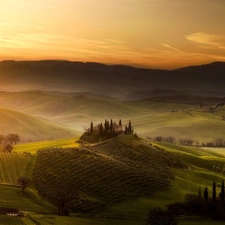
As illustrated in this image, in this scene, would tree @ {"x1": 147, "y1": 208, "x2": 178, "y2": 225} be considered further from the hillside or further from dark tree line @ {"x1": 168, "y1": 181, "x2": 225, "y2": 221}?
the hillside

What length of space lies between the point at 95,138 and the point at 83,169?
178 feet

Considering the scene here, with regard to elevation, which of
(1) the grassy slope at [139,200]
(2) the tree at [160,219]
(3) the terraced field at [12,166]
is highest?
(3) the terraced field at [12,166]

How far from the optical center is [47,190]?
10600cm

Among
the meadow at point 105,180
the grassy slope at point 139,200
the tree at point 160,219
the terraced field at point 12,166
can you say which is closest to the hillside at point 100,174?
the meadow at point 105,180

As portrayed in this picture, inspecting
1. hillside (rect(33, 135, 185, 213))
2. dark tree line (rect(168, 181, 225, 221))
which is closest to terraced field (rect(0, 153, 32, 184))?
hillside (rect(33, 135, 185, 213))

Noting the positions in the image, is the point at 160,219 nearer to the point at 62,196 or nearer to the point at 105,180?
the point at 62,196

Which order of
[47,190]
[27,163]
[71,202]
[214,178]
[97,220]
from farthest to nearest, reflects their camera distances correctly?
[214,178] → [27,163] → [47,190] → [71,202] → [97,220]

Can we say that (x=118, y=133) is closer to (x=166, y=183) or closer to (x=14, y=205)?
(x=166, y=183)

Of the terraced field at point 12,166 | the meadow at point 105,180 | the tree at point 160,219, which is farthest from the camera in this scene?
the terraced field at point 12,166

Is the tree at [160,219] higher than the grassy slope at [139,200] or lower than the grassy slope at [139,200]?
higher

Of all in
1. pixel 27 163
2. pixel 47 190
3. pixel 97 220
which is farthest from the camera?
pixel 27 163

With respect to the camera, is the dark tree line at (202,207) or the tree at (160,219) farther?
the dark tree line at (202,207)

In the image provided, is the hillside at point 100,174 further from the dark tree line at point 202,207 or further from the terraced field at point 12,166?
the dark tree line at point 202,207

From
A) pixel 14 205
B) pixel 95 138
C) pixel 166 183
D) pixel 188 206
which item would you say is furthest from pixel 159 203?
pixel 95 138
